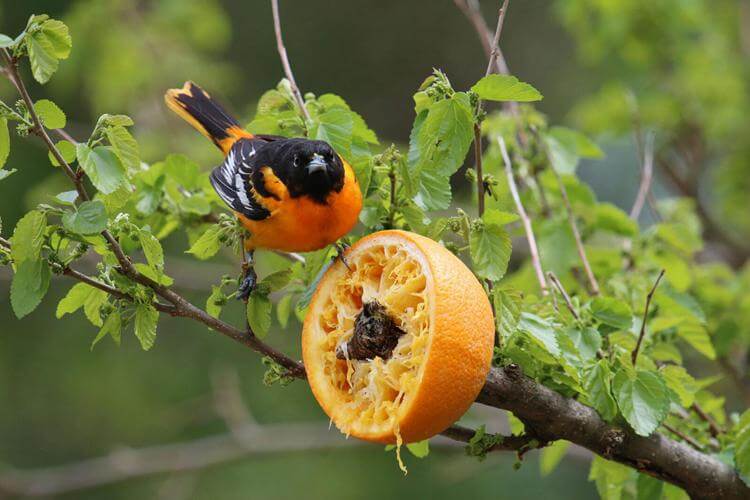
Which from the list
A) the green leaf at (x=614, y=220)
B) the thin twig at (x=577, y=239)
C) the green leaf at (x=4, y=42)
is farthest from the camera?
the green leaf at (x=614, y=220)

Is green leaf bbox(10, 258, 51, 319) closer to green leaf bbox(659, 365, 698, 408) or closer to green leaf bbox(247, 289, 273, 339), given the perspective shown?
green leaf bbox(247, 289, 273, 339)

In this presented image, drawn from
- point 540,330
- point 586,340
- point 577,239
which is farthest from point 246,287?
point 577,239

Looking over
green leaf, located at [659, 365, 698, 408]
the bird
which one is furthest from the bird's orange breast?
green leaf, located at [659, 365, 698, 408]

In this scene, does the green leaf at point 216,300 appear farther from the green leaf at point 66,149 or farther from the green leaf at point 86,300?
the green leaf at point 66,149

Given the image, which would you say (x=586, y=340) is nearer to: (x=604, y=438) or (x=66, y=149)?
(x=604, y=438)

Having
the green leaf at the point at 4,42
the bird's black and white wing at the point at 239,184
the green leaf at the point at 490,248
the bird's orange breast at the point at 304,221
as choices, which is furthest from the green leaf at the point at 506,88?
the green leaf at the point at 4,42

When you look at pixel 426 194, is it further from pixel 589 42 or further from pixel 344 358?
Answer: pixel 589 42
